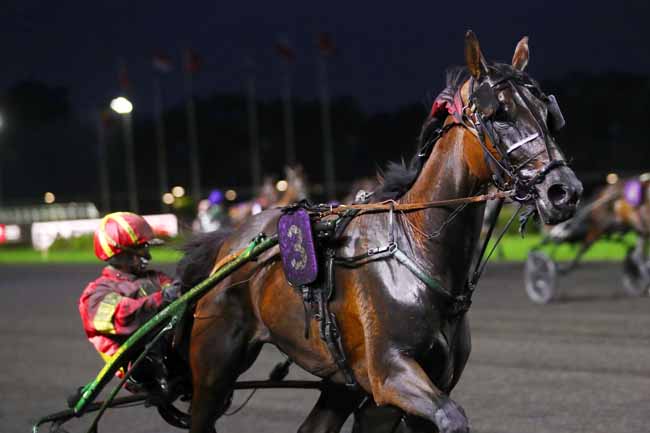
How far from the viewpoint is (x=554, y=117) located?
3.65 m

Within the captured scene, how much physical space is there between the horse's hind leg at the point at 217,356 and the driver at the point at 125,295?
0.29 metres

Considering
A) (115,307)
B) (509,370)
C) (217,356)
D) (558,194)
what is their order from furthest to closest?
(509,370), (115,307), (217,356), (558,194)

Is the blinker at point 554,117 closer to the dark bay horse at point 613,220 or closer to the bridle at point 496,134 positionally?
the bridle at point 496,134

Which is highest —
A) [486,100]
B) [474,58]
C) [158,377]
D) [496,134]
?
[474,58]

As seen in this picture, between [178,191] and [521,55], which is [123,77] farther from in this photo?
[521,55]

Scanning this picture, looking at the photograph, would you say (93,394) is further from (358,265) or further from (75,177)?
(75,177)

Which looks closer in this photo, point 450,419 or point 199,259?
point 450,419

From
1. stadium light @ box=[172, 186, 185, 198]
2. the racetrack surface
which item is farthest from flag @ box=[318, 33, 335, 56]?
the racetrack surface

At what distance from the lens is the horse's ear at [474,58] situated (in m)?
3.62

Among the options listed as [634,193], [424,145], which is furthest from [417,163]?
[634,193]

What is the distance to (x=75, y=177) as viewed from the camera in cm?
7088

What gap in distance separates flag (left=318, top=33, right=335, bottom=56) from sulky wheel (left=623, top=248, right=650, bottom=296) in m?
26.5

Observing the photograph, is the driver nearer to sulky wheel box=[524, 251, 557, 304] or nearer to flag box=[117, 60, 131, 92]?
sulky wheel box=[524, 251, 557, 304]

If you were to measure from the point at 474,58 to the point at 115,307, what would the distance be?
7.56 ft
